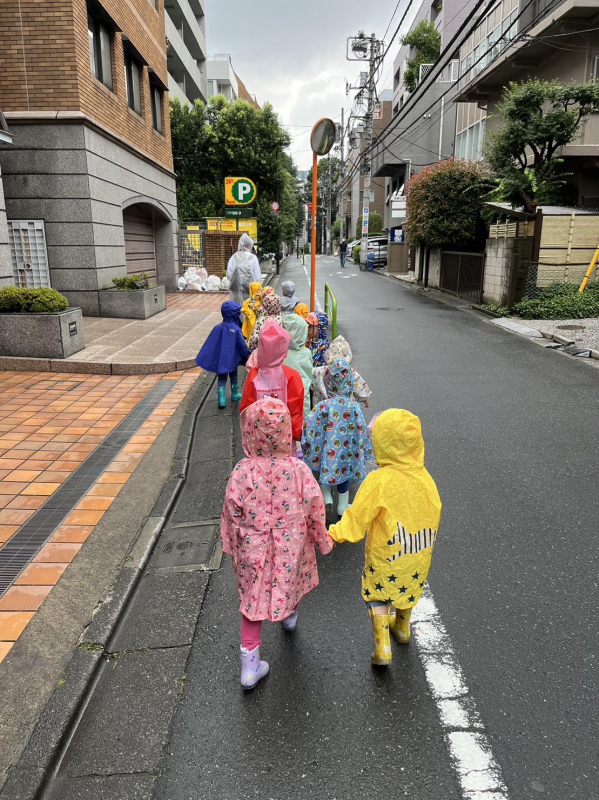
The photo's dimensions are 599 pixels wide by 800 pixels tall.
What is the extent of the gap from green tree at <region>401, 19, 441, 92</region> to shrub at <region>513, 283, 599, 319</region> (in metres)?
30.7

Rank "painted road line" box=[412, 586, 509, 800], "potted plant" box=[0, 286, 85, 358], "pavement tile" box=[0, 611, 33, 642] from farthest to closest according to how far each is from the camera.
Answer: "potted plant" box=[0, 286, 85, 358] → "pavement tile" box=[0, 611, 33, 642] → "painted road line" box=[412, 586, 509, 800]

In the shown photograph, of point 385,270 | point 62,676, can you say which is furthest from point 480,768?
point 385,270

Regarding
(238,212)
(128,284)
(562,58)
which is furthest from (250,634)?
(562,58)

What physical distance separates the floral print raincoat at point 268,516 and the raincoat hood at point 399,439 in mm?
400

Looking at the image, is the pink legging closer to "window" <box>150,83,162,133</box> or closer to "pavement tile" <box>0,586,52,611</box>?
"pavement tile" <box>0,586,52,611</box>

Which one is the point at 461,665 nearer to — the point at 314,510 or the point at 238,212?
the point at 314,510

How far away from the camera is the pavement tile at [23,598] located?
3217 mm

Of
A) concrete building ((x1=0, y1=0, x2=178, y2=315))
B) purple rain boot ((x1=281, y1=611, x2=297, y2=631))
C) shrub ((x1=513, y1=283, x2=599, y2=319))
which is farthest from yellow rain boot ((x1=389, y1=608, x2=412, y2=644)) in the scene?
shrub ((x1=513, y1=283, x2=599, y2=319))

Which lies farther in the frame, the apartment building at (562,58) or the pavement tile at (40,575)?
the apartment building at (562,58)

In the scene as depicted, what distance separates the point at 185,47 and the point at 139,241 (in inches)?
810

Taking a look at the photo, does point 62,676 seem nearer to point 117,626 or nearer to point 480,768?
point 117,626

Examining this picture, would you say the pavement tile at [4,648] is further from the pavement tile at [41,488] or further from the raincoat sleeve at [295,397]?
the raincoat sleeve at [295,397]

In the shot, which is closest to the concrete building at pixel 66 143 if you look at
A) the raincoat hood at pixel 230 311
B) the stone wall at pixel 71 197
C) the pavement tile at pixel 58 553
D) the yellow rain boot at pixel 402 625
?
the stone wall at pixel 71 197

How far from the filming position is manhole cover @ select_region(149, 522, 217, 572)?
3.73 m
